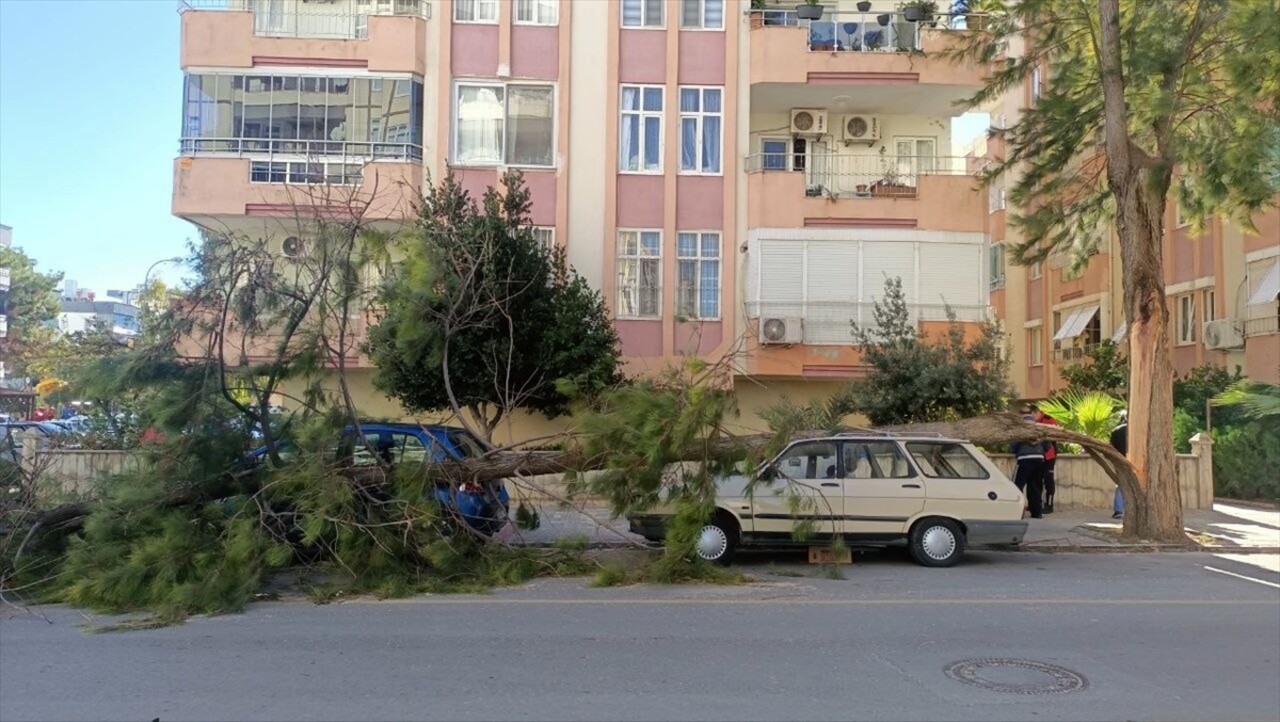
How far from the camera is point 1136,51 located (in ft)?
45.3

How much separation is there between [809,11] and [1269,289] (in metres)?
11.1

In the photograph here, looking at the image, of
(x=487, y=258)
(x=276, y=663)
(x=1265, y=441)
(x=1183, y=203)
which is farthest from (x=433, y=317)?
(x=1265, y=441)

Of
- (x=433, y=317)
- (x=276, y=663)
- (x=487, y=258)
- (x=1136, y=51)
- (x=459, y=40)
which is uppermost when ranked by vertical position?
(x=459, y=40)

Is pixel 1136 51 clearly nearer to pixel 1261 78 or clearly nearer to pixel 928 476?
pixel 1261 78

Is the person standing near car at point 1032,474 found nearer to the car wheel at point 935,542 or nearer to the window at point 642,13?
the car wheel at point 935,542

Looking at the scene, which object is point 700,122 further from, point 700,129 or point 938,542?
point 938,542

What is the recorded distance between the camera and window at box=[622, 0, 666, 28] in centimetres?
2138

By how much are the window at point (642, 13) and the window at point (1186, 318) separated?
1510cm

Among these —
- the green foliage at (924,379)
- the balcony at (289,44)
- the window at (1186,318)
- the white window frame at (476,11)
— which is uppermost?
the white window frame at (476,11)

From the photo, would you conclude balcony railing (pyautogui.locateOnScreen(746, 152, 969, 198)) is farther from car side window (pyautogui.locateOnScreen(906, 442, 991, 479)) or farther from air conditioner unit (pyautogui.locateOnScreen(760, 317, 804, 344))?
car side window (pyautogui.locateOnScreen(906, 442, 991, 479))

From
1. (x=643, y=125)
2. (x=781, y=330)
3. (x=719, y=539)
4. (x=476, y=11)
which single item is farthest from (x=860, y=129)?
(x=719, y=539)

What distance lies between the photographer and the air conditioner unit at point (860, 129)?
22.8 metres

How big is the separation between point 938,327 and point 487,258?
38.1ft

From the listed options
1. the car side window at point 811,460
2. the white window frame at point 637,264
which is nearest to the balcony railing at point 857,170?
the white window frame at point 637,264
